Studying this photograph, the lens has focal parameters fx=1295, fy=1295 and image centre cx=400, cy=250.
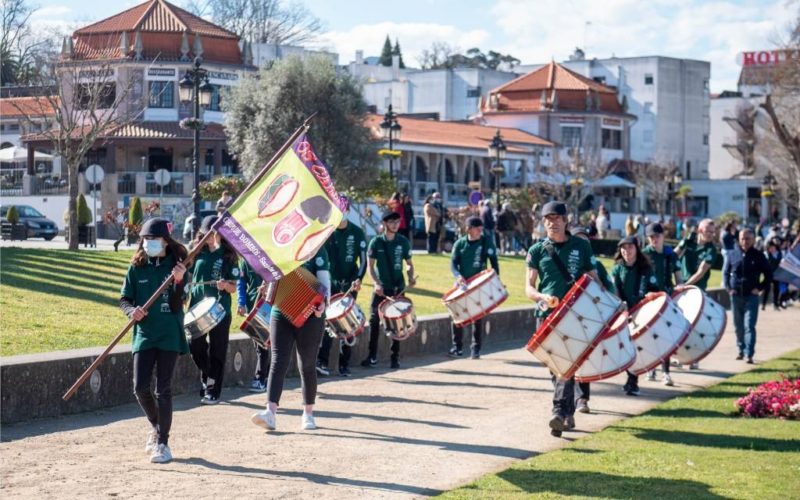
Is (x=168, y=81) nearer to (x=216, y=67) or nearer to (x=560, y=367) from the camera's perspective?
(x=216, y=67)

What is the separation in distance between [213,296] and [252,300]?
1.15 metres

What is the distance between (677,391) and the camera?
52.5ft

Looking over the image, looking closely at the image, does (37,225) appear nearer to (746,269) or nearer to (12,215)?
(12,215)

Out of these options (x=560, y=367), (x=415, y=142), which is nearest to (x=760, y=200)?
(x=415, y=142)

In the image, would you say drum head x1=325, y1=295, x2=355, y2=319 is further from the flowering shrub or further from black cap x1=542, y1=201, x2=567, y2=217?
the flowering shrub

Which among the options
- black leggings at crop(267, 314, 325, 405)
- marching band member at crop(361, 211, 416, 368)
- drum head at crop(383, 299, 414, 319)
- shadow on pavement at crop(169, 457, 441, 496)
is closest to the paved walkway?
shadow on pavement at crop(169, 457, 441, 496)

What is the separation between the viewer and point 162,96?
61.3 meters

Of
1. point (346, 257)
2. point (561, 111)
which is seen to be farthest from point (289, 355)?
point (561, 111)

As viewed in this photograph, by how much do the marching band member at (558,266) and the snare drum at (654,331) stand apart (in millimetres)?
3010

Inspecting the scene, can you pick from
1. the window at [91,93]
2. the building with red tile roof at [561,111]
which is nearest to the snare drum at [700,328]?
the window at [91,93]

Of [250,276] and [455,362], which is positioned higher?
[250,276]

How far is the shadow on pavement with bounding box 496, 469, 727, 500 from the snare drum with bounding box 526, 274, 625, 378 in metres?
1.71

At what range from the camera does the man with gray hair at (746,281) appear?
19.7m

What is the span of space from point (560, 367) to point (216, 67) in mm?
53738
